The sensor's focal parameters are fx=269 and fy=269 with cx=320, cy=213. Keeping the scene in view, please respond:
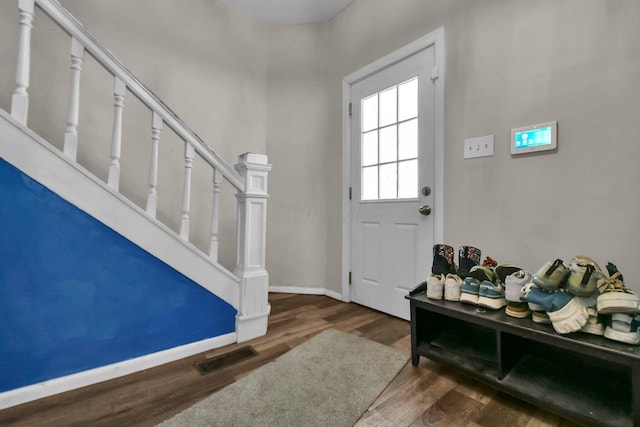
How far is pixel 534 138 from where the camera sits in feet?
4.68

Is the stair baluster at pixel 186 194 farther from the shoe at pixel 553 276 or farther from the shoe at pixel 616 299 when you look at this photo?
the shoe at pixel 616 299

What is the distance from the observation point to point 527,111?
57.4 inches

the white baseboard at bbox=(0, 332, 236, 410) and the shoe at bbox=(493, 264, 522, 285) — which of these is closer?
the white baseboard at bbox=(0, 332, 236, 410)

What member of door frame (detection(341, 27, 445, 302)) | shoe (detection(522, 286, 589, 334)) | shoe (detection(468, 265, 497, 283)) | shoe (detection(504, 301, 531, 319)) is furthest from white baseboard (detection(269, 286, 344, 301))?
shoe (detection(522, 286, 589, 334))

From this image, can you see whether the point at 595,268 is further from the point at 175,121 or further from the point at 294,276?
the point at 294,276

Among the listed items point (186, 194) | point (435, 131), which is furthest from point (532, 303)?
point (186, 194)

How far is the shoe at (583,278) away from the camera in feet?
3.18

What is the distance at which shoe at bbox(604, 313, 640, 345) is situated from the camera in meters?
0.90

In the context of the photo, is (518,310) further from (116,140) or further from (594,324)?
(116,140)

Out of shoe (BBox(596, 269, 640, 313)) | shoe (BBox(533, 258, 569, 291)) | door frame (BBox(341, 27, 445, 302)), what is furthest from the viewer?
door frame (BBox(341, 27, 445, 302))

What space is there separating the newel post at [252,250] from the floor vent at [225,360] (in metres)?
0.13

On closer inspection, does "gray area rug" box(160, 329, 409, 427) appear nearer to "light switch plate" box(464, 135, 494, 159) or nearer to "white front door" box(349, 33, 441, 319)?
"white front door" box(349, 33, 441, 319)

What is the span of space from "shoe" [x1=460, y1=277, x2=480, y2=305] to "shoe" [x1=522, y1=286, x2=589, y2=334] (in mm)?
217

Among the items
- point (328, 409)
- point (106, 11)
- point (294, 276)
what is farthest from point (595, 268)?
point (106, 11)
